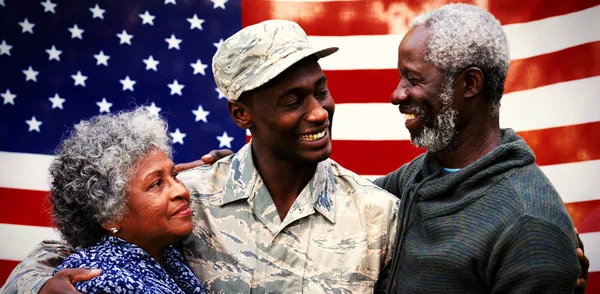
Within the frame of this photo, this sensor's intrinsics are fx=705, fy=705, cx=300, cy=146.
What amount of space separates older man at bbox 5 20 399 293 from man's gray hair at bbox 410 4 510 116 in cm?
52

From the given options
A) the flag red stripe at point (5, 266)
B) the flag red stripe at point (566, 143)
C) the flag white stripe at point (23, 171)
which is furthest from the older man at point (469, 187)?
the flag red stripe at point (5, 266)

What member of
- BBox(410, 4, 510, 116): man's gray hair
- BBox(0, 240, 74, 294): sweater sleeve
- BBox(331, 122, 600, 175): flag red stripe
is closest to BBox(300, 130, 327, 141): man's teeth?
BBox(410, 4, 510, 116): man's gray hair

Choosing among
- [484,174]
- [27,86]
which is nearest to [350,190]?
[484,174]

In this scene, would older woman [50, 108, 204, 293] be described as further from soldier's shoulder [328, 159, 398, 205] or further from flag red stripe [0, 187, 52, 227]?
flag red stripe [0, 187, 52, 227]

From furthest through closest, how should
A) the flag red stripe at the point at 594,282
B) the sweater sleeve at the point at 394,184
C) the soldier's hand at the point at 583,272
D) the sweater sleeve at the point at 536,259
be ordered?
the flag red stripe at the point at 594,282 → the sweater sleeve at the point at 394,184 → the soldier's hand at the point at 583,272 → the sweater sleeve at the point at 536,259

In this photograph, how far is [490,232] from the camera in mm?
2436

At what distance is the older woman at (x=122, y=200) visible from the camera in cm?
263

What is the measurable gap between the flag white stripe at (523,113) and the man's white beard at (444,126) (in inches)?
78.5

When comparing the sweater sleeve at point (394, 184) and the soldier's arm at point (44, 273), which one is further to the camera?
the sweater sleeve at point (394, 184)

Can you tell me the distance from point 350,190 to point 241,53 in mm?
764

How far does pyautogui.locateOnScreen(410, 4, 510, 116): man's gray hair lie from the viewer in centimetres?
271

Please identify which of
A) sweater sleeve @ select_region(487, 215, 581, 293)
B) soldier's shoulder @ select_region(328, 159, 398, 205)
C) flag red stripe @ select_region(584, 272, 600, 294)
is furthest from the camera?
flag red stripe @ select_region(584, 272, 600, 294)

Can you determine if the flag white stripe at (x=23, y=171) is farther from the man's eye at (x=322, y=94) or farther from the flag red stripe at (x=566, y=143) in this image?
the flag red stripe at (x=566, y=143)

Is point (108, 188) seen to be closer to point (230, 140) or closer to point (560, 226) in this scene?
point (560, 226)
